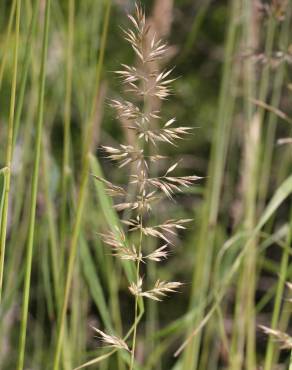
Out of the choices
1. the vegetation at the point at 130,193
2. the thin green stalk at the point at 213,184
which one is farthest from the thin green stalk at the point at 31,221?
the thin green stalk at the point at 213,184

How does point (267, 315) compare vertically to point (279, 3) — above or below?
below

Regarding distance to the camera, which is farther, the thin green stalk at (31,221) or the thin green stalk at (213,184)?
the thin green stalk at (213,184)

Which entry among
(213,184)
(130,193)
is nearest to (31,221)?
(213,184)

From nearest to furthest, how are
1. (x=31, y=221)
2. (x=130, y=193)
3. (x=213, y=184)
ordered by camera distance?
(x=31, y=221), (x=213, y=184), (x=130, y=193)

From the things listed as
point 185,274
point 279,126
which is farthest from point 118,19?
point 185,274

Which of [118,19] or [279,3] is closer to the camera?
[279,3]

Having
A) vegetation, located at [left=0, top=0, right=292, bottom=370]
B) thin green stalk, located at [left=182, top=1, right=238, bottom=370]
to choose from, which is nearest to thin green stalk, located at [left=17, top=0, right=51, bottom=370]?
vegetation, located at [left=0, top=0, right=292, bottom=370]

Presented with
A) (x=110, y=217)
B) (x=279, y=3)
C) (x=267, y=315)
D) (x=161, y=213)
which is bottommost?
(x=267, y=315)

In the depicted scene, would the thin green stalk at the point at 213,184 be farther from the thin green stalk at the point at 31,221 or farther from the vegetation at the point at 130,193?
the thin green stalk at the point at 31,221

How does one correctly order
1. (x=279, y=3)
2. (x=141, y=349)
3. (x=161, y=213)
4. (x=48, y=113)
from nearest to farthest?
(x=279, y=3) → (x=48, y=113) → (x=141, y=349) → (x=161, y=213)

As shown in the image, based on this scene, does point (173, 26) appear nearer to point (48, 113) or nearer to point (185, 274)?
point (185, 274)

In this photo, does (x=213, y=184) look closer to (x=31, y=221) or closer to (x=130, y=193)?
(x=130, y=193)
